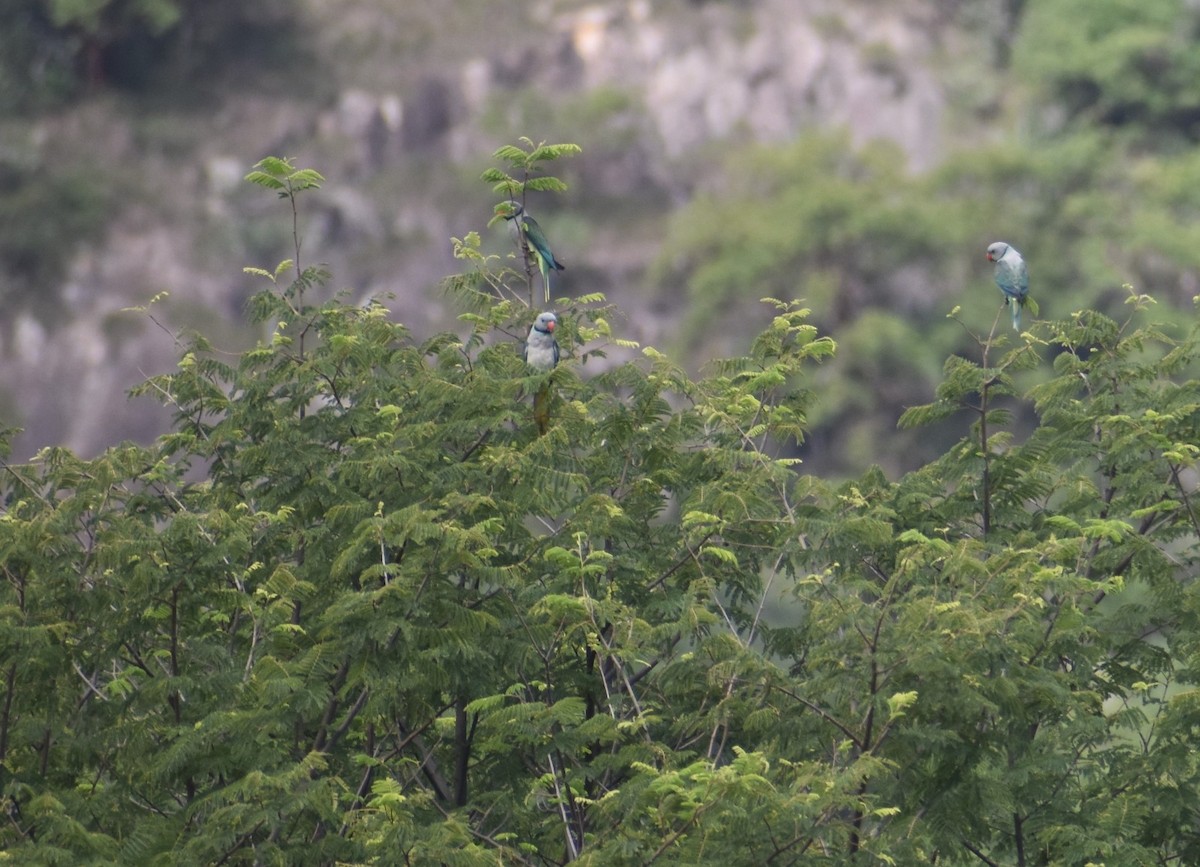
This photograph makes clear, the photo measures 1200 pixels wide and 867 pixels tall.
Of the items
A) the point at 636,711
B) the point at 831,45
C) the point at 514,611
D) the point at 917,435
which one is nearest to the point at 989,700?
the point at 636,711

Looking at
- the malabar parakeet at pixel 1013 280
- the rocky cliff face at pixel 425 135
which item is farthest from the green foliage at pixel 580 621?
the rocky cliff face at pixel 425 135

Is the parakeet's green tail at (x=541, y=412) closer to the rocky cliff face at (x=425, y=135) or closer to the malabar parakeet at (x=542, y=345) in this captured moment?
the malabar parakeet at (x=542, y=345)

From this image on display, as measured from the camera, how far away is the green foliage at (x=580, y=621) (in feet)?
28.8

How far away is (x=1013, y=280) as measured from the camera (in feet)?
42.3

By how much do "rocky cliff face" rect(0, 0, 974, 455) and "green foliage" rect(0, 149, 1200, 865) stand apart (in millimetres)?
46339

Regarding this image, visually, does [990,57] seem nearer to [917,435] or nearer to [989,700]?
[917,435]

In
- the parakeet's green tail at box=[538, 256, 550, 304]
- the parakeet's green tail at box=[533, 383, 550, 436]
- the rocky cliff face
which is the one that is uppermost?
the parakeet's green tail at box=[533, 383, 550, 436]

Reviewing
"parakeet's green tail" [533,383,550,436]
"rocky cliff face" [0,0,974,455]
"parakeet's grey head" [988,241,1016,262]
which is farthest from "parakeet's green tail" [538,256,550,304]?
"rocky cliff face" [0,0,974,455]

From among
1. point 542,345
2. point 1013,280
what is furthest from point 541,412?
point 1013,280

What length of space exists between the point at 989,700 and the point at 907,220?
54720 millimetres

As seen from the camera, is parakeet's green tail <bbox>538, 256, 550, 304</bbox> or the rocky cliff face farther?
the rocky cliff face

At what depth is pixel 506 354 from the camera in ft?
36.5

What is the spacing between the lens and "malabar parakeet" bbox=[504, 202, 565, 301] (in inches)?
450

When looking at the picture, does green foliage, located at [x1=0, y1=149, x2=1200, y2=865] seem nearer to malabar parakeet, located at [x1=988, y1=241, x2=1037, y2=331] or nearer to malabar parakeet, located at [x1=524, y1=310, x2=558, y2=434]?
malabar parakeet, located at [x1=524, y1=310, x2=558, y2=434]
